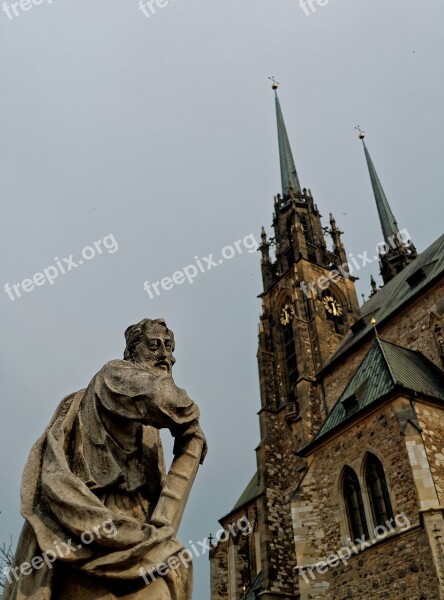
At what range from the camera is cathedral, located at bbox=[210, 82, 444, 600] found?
1162cm

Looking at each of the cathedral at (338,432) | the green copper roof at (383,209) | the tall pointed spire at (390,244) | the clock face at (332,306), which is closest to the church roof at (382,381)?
the cathedral at (338,432)

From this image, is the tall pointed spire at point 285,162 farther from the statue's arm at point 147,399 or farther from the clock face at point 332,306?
the statue's arm at point 147,399

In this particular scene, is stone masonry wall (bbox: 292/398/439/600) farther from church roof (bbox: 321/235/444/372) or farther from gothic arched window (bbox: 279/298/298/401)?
gothic arched window (bbox: 279/298/298/401)

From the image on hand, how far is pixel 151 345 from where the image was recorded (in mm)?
2723

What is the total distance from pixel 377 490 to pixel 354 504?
0.86 m

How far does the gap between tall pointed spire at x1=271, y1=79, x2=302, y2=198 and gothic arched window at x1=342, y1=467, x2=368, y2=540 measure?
86.1 ft

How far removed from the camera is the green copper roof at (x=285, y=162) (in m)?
38.9

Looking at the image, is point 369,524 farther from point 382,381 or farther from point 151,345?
point 151,345

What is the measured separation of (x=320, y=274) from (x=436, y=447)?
62.1ft

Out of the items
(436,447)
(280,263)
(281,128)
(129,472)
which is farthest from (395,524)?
(281,128)

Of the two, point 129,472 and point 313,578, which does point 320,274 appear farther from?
point 129,472

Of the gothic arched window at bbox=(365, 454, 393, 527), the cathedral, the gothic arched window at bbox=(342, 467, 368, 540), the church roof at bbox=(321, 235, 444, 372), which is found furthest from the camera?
the church roof at bbox=(321, 235, 444, 372)

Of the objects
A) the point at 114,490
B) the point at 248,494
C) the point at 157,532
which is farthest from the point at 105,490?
the point at 248,494

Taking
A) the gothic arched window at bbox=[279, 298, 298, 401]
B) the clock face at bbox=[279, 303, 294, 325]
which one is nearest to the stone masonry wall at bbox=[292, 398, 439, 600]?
the gothic arched window at bbox=[279, 298, 298, 401]
